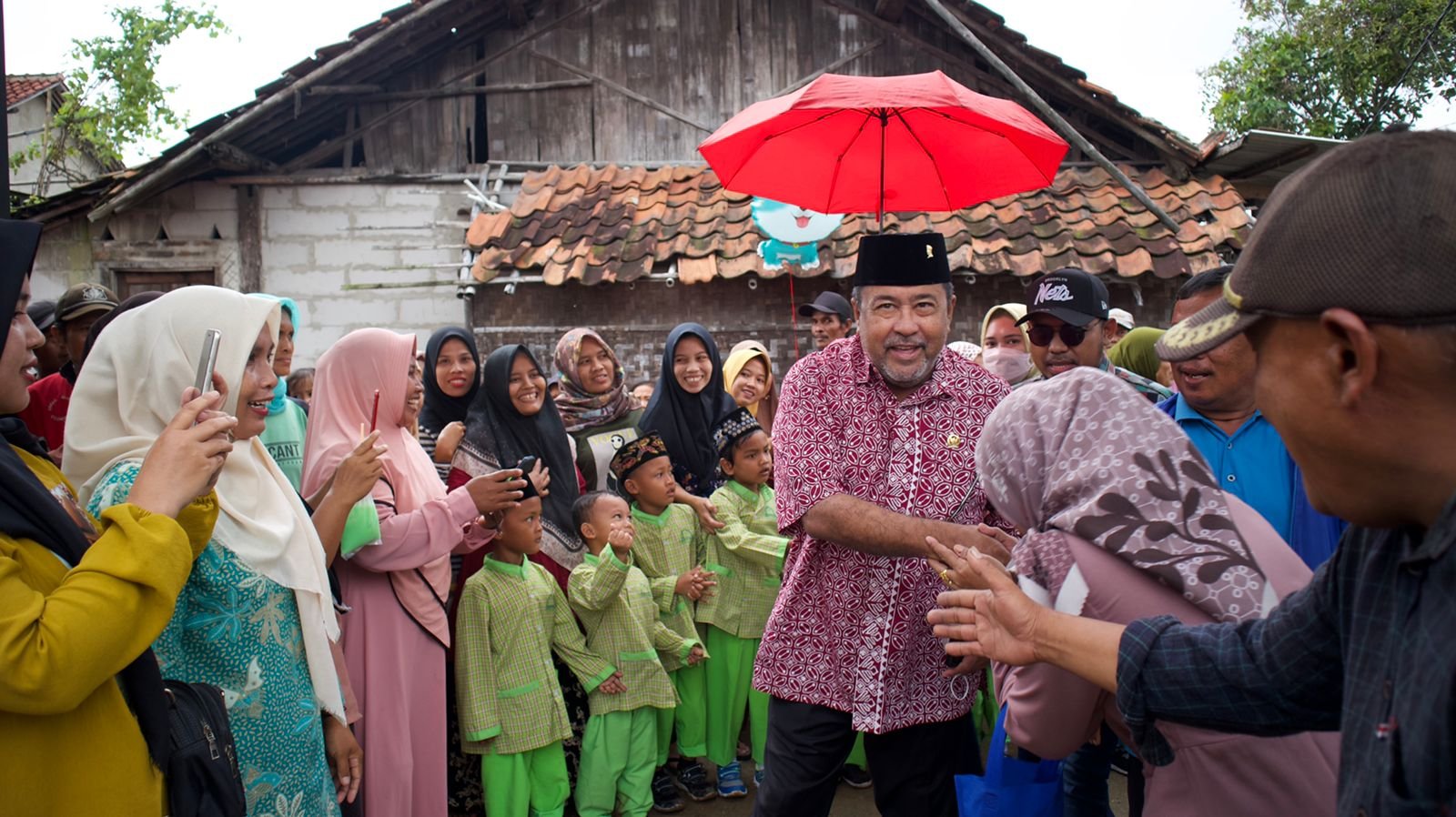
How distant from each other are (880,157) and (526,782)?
2.86 m

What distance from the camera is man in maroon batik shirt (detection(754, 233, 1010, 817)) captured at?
9.37 ft

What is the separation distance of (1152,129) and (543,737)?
794 centimetres

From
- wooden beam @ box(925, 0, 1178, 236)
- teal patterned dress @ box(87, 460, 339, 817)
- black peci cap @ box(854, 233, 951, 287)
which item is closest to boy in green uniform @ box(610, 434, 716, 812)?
black peci cap @ box(854, 233, 951, 287)

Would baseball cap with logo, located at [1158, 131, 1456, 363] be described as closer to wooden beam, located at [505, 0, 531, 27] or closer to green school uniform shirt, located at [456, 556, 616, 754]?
green school uniform shirt, located at [456, 556, 616, 754]

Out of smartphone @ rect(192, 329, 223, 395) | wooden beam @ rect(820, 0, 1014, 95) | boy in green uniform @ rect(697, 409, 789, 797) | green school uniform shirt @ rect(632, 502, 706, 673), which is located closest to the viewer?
smartphone @ rect(192, 329, 223, 395)

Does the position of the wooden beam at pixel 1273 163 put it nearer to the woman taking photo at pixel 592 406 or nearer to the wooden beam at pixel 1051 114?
the wooden beam at pixel 1051 114

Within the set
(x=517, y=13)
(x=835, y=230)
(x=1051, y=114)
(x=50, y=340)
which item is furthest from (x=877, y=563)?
(x=517, y=13)

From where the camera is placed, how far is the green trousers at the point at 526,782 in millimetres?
3838

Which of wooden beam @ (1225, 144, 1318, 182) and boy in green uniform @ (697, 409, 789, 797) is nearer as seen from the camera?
boy in green uniform @ (697, 409, 789, 797)

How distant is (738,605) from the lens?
472 cm

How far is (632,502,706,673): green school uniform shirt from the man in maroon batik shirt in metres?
1.58

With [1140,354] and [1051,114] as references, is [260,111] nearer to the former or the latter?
[1051,114]

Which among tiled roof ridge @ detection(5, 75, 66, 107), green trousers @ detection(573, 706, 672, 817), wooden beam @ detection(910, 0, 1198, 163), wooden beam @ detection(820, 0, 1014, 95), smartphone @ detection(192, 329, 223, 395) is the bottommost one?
green trousers @ detection(573, 706, 672, 817)

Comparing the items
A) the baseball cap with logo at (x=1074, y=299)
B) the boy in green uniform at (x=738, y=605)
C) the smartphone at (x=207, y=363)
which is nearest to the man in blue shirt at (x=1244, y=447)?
the baseball cap with logo at (x=1074, y=299)
